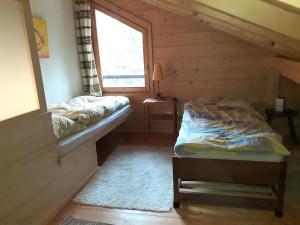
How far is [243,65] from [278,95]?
2.31 ft

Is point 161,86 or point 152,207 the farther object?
point 161,86

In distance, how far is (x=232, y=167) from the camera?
6.32 feet

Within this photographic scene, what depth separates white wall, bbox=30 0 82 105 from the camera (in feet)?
10.6

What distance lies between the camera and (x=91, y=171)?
2730mm

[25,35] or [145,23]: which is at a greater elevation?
[145,23]

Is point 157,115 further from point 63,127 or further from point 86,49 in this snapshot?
point 63,127

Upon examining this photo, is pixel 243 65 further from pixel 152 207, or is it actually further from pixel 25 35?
pixel 25 35

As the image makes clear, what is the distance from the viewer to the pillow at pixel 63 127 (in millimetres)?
2246

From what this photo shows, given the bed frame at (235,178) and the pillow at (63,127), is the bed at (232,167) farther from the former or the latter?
the pillow at (63,127)

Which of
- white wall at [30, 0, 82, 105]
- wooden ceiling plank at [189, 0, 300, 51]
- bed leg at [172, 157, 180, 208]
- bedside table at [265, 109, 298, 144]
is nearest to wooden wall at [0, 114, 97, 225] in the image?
bed leg at [172, 157, 180, 208]

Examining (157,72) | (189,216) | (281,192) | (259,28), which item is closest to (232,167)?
(281,192)

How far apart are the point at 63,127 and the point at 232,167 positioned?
1570 millimetres

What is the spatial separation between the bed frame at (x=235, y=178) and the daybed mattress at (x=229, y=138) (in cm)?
5

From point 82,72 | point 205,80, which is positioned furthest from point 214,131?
point 82,72
